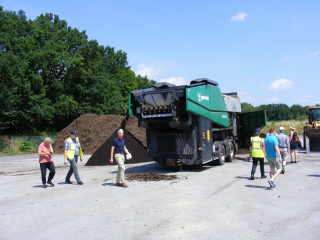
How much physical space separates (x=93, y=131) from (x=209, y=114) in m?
16.1

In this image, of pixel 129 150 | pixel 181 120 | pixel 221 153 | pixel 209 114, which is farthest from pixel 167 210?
pixel 129 150

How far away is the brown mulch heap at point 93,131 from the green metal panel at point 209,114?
12.6 m

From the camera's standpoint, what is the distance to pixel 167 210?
6.70 metres

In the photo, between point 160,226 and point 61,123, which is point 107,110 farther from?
point 160,226

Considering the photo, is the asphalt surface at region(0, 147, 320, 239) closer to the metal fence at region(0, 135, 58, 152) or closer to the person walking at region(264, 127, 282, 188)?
the person walking at region(264, 127, 282, 188)

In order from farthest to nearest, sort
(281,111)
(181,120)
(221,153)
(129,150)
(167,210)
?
(281,111)
(129,150)
(221,153)
(181,120)
(167,210)

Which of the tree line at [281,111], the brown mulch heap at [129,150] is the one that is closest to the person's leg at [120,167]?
the brown mulch heap at [129,150]

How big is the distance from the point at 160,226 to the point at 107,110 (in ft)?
145

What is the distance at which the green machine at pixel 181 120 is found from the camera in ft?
38.7

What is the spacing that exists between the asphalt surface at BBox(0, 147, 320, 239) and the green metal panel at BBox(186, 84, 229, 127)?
313cm

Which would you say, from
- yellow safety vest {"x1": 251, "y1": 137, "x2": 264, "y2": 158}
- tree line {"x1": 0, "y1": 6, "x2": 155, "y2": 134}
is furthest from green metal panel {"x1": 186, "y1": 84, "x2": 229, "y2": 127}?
tree line {"x1": 0, "y1": 6, "x2": 155, "y2": 134}

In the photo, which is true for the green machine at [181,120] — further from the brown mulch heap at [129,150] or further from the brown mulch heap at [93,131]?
the brown mulch heap at [93,131]

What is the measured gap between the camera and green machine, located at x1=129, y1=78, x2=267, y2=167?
38.7 feet

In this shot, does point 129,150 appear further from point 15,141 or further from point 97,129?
point 15,141
